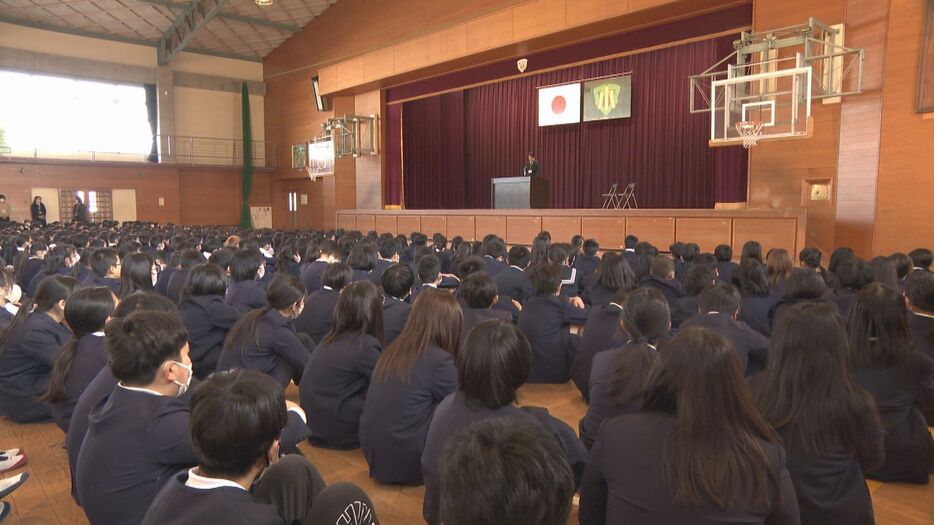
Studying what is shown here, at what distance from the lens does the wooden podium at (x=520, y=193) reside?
44.8 feet

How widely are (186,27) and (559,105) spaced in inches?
485

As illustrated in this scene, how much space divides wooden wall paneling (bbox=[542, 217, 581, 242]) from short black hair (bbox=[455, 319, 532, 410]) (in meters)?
10.2

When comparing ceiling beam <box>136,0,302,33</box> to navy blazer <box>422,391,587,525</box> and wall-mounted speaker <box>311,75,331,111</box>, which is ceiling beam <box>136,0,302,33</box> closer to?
wall-mounted speaker <box>311,75,331,111</box>

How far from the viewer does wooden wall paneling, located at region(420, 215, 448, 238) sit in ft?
47.7

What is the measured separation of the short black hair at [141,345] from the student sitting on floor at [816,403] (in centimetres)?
198

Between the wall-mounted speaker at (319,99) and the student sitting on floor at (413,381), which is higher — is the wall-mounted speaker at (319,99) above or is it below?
above

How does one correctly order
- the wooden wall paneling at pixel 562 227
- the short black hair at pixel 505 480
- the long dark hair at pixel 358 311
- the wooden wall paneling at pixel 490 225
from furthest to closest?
the wooden wall paneling at pixel 490 225 < the wooden wall paneling at pixel 562 227 < the long dark hair at pixel 358 311 < the short black hair at pixel 505 480

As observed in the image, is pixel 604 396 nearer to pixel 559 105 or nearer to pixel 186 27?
pixel 559 105

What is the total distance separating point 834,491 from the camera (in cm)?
214

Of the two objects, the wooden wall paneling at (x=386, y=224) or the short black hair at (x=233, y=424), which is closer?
the short black hair at (x=233, y=424)

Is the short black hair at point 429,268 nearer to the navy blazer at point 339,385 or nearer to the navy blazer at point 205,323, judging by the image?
the navy blazer at point 205,323

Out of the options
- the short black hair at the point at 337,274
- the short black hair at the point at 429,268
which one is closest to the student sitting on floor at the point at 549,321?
the short black hair at the point at 429,268

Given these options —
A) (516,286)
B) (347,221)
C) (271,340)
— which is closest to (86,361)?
(271,340)

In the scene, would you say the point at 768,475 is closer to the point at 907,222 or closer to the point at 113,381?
the point at 113,381
